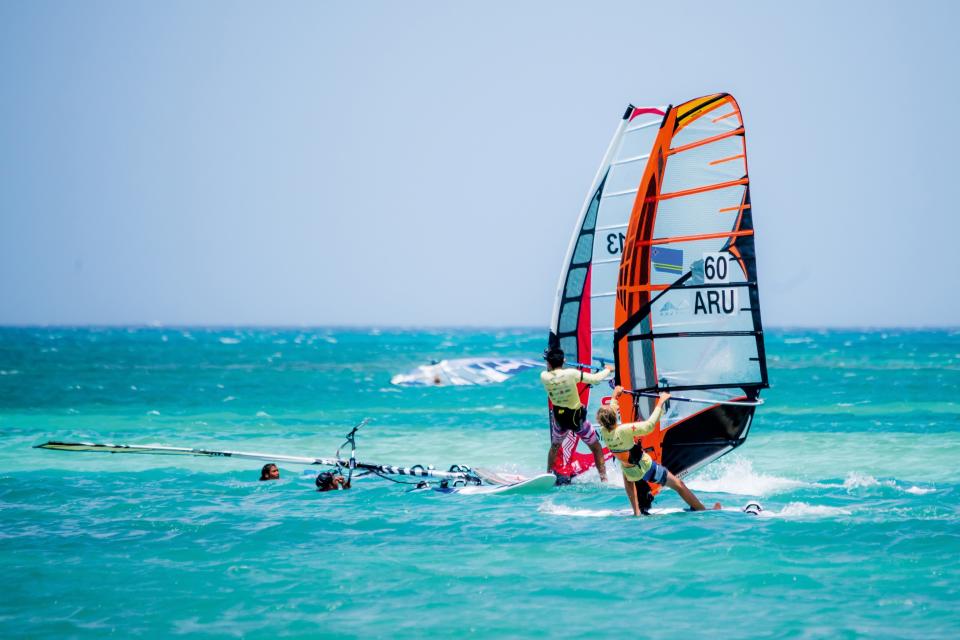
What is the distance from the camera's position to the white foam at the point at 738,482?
13.5 metres

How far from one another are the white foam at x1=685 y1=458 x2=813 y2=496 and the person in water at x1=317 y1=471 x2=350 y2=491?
179 inches

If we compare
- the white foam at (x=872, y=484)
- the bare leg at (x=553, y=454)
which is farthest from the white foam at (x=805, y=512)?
the bare leg at (x=553, y=454)

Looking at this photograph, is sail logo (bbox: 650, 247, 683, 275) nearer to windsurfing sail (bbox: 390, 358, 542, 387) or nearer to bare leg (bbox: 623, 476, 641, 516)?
bare leg (bbox: 623, 476, 641, 516)

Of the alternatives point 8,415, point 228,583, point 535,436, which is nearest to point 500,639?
point 228,583

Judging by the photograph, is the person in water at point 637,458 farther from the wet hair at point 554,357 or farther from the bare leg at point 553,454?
the bare leg at point 553,454

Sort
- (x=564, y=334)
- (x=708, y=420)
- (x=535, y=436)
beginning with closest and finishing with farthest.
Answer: (x=708, y=420), (x=564, y=334), (x=535, y=436)

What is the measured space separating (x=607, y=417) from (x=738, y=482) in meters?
4.77

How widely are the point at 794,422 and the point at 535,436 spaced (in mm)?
6759

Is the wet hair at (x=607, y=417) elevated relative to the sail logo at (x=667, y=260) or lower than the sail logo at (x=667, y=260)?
lower

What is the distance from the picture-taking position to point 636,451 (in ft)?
35.0

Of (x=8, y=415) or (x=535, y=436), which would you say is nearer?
(x=535, y=436)

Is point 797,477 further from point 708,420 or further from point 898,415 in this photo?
point 898,415

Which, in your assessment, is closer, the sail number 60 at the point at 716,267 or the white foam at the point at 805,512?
the white foam at the point at 805,512

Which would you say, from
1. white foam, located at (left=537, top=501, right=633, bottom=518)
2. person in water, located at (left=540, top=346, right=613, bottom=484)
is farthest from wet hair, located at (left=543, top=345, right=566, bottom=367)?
white foam, located at (left=537, top=501, right=633, bottom=518)
